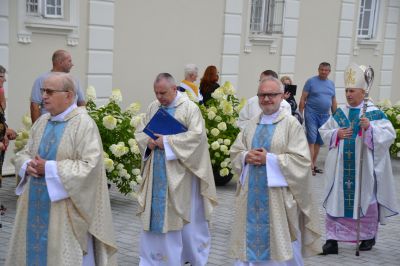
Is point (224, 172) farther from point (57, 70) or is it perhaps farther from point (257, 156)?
point (257, 156)

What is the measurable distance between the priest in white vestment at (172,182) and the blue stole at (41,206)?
57.1 inches

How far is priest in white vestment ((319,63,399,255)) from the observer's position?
7.13 m

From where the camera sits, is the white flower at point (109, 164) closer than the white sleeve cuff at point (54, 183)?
No

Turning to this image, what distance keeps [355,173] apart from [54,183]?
3.59 m

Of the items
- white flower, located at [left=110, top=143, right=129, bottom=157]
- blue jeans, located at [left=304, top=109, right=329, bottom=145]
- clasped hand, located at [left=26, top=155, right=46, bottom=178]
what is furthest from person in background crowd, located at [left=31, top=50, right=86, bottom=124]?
A: blue jeans, located at [left=304, top=109, right=329, bottom=145]

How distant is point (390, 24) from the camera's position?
56.5 ft

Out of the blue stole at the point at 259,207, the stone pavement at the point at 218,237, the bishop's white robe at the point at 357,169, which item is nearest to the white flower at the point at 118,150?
the stone pavement at the point at 218,237

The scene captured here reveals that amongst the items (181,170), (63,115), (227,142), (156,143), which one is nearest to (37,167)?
(63,115)

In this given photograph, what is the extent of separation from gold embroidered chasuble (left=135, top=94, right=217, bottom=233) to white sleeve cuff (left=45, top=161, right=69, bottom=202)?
1544mm

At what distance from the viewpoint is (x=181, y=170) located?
20.2ft

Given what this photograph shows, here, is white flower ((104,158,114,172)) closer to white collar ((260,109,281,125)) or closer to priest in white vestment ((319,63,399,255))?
priest in white vestment ((319,63,399,255))

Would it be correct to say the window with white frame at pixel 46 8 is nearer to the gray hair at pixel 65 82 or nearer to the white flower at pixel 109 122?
the white flower at pixel 109 122

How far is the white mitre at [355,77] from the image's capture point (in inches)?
271

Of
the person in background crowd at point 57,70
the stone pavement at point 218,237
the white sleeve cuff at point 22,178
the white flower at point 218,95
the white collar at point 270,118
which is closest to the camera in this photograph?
the white sleeve cuff at point 22,178
